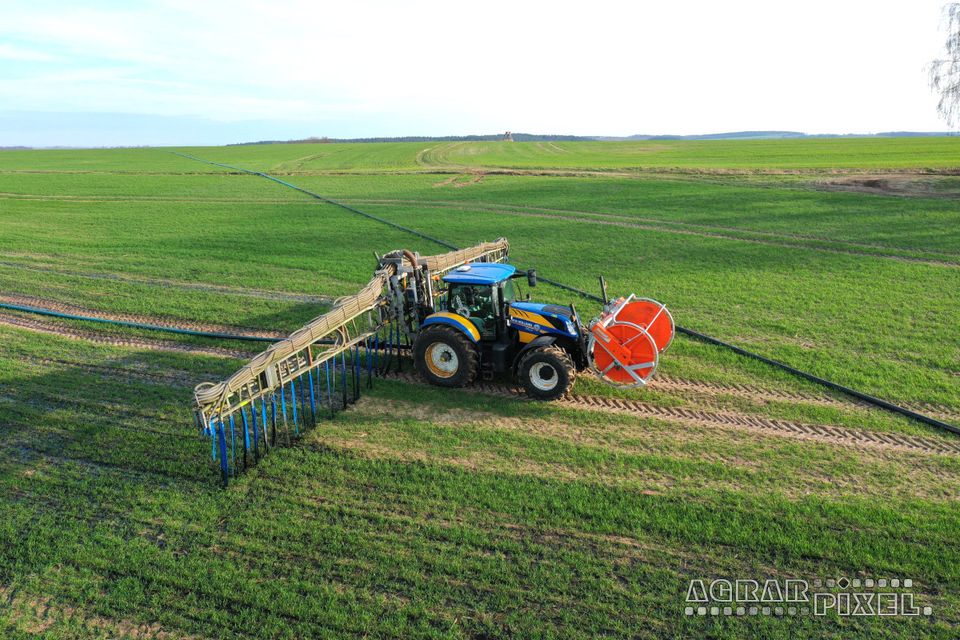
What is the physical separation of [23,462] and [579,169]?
40.2 m

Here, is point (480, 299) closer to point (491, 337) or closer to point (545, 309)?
point (491, 337)

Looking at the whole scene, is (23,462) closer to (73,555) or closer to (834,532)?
(73,555)

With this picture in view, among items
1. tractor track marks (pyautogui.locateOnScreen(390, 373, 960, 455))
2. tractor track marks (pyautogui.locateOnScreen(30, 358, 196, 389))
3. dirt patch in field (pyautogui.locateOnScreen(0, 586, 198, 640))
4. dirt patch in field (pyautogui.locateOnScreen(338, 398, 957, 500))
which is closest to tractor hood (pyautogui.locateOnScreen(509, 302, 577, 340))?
tractor track marks (pyautogui.locateOnScreen(390, 373, 960, 455))

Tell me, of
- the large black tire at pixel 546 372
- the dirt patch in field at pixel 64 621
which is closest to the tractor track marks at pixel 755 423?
the large black tire at pixel 546 372

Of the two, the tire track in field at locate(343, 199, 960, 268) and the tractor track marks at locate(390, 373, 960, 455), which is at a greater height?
the tire track in field at locate(343, 199, 960, 268)

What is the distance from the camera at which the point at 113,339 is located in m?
12.7

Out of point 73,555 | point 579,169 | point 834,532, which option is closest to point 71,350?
point 73,555

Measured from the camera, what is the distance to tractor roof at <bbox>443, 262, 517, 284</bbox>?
10.2m

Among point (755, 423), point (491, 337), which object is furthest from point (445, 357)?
point (755, 423)

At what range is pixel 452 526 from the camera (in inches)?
273

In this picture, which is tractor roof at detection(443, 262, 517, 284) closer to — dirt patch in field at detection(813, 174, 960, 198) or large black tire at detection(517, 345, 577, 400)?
large black tire at detection(517, 345, 577, 400)

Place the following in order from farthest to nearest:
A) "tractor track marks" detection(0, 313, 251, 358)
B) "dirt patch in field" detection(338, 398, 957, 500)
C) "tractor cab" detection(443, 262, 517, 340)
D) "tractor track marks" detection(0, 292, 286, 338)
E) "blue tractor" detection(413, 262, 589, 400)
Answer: "tractor track marks" detection(0, 292, 286, 338)
"tractor track marks" detection(0, 313, 251, 358)
"tractor cab" detection(443, 262, 517, 340)
"blue tractor" detection(413, 262, 589, 400)
"dirt patch in field" detection(338, 398, 957, 500)

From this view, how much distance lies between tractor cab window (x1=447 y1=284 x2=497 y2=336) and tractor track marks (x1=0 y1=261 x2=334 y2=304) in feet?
19.7

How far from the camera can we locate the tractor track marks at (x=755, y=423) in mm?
8664
